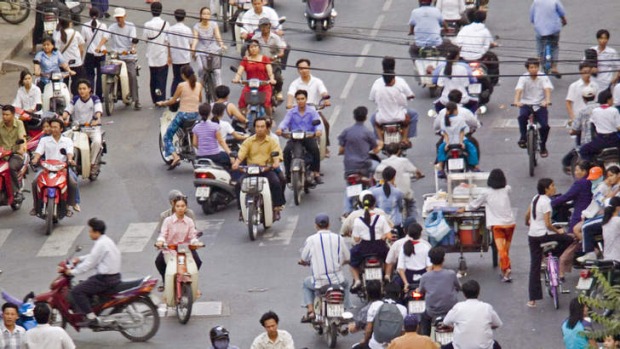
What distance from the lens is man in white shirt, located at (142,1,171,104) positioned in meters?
35.4

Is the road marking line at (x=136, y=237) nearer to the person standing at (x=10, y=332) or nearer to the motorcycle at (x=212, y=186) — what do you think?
the motorcycle at (x=212, y=186)

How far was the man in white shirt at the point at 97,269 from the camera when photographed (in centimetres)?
2423

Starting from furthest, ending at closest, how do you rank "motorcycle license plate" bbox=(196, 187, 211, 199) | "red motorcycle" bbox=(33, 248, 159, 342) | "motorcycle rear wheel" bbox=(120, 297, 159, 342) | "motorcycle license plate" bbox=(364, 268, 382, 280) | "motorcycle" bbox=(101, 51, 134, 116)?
"motorcycle" bbox=(101, 51, 134, 116)
"motorcycle license plate" bbox=(196, 187, 211, 199)
"motorcycle license plate" bbox=(364, 268, 382, 280)
"motorcycle rear wheel" bbox=(120, 297, 159, 342)
"red motorcycle" bbox=(33, 248, 159, 342)

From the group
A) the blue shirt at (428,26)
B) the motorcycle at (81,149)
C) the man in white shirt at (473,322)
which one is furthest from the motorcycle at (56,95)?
the man in white shirt at (473,322)

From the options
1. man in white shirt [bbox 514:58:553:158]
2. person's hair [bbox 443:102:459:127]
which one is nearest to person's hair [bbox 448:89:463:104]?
person's hair [bbox 443:102:459:127]

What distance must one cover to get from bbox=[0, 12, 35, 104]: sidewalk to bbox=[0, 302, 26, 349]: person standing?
14058 millimetres

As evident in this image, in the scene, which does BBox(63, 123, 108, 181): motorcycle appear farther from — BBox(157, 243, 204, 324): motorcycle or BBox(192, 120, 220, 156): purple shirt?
BBox(157, 243, 204, 324): motorcycle

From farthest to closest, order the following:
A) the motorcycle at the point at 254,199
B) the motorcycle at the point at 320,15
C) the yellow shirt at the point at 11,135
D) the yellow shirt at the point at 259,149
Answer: the motorcycle at the point at 320,15, the yellow shirt at the point at 11,135, the yellow shirt at the point at 259,149, the motorcycle at the point at 254,199

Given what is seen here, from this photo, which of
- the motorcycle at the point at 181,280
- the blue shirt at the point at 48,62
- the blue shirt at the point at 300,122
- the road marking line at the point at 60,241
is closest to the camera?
the motorcycle at the point at 181,280

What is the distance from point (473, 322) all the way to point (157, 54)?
1421 cm

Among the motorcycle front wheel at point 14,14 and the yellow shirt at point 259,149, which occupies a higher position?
the motorcycle front wheel at point 14,14

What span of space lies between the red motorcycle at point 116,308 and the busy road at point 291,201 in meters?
0.27

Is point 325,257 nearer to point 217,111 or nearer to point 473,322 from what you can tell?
point 473,322

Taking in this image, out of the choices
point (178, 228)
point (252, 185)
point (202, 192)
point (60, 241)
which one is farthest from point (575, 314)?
point (60, 241)
